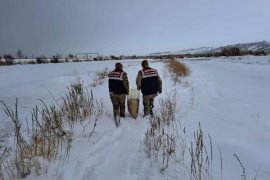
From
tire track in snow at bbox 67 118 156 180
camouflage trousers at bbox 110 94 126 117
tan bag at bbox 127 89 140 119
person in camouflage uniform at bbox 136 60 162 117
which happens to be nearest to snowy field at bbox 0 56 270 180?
tire track in snow at bbox 67 118 156 180

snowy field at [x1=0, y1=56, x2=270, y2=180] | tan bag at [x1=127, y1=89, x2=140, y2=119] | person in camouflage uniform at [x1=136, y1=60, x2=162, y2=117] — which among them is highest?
person in camouflage uniform at [x1=136, y1=60, x2=162, y2=117]

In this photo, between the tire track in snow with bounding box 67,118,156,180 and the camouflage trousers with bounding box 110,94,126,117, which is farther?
the camouflage trousers with bounding box 110,94,126,117

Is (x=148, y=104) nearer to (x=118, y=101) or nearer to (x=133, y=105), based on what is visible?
(x=133, y=105)

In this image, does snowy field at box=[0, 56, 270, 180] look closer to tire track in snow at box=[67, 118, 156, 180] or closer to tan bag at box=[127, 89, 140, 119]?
tire track in snow at box=[67, 118, 156, 180]

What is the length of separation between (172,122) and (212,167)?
2.50 metres

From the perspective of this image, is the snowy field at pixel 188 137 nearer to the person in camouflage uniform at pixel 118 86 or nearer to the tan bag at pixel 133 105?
the tan bag at pixel 133 105

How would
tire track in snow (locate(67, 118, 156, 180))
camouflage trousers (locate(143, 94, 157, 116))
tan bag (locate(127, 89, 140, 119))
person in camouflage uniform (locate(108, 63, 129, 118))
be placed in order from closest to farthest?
1. tire track in snow (locate(67, 118, 156, 180))
2. person in camouflage uniform (locate(108, 63, 129, 118))
3. tan bag (locate(127, 89, 140, 119))
4. camouflage trousers (locate(143, 94, 157, 116))

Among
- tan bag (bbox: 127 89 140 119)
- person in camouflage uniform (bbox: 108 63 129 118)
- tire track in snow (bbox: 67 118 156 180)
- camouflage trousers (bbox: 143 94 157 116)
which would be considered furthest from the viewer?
camouflage trousers (bbox: 143 94 157 116)

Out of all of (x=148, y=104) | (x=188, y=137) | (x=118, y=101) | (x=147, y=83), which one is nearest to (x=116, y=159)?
(x=188, y=137)

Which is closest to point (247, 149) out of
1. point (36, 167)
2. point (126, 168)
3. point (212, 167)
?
point (212, 167)

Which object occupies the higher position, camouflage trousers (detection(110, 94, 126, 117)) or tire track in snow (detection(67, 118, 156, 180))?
camouflage trousers (detection(110, 94, 126, 117))

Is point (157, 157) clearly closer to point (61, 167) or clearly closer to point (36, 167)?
point (61, 167)

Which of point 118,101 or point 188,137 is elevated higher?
point 118,101

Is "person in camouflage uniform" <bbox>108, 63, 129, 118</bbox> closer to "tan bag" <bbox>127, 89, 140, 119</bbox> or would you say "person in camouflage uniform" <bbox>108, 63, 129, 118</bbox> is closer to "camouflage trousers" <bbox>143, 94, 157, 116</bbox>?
"tan bag" <bbox>127, 89, 140, 119</bbox>
